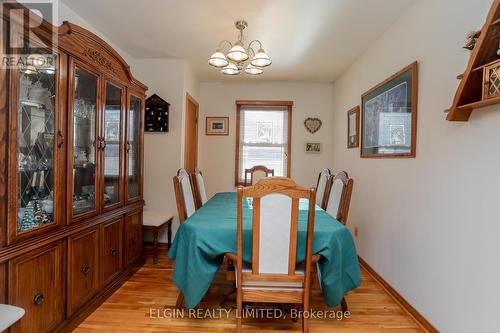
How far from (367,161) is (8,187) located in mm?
3118

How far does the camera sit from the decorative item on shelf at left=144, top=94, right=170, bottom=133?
3637 millimetres

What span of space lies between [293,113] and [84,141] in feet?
10.8

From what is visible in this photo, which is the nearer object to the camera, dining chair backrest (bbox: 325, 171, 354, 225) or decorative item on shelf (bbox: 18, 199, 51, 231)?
decorative item on shelf (bbox: 18, 199, 51, 231)

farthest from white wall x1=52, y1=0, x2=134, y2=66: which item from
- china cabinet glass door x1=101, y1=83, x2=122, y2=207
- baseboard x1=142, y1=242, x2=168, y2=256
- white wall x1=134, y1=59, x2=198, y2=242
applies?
baseboard x1=142, y1=242, x2=168, y2=256

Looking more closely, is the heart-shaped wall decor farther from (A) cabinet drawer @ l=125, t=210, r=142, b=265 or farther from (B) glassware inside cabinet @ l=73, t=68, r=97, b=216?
(B) glassware inside cabinet @ l=73, t=68, r=97, b=216

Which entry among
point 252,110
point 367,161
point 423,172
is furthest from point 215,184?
point 423,172

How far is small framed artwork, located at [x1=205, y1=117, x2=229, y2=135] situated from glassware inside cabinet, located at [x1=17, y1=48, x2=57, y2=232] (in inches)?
119

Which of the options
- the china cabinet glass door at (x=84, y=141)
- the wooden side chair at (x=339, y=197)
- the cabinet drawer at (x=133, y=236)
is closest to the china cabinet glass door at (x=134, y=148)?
the cabinet drawer at (x=133, y=236)

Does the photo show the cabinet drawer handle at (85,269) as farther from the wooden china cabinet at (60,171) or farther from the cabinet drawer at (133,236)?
the cabinet drawer at (133,236)

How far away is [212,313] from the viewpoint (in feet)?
7.26

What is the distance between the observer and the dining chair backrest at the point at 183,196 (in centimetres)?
222

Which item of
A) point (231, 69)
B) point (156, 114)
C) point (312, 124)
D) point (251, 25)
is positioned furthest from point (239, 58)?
point (312, 124)

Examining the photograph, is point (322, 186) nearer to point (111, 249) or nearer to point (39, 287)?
point (111, 249)

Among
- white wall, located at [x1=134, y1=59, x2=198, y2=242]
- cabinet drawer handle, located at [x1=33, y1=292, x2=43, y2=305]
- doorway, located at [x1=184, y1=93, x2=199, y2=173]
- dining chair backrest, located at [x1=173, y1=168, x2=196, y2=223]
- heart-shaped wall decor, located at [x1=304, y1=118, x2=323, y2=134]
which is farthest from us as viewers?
heart-shaped wall decor, located at [x1=304, y1=118, x2=323, y2=134]
